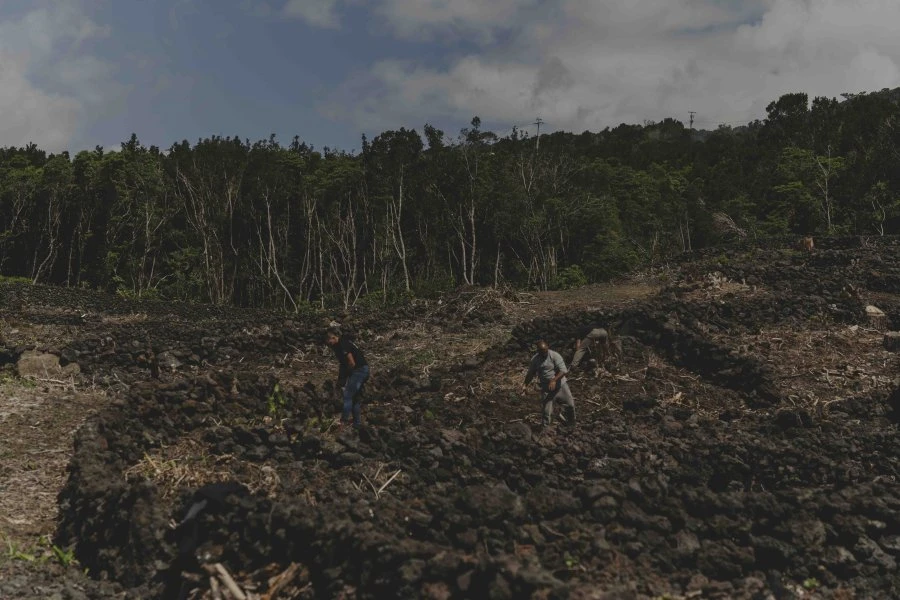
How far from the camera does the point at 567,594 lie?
5.13m

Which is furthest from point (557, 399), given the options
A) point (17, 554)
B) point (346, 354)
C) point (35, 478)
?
point (35, 478)

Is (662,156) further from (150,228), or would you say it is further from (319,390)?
(319,390)

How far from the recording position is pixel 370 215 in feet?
153

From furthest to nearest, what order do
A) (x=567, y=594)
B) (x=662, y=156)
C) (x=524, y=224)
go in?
(x=662, y=156) < (x=524, y=224) < (x=567, y=594)

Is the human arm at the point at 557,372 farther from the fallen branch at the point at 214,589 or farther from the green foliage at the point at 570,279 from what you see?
the green foliage at the point at 570,279

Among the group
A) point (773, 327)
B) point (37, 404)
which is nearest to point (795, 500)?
point (773, 327)

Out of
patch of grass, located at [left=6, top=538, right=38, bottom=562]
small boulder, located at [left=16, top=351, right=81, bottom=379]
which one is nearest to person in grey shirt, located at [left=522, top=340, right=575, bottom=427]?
patch of grass, located at [left=6, top=538, right=38, bottom=562]

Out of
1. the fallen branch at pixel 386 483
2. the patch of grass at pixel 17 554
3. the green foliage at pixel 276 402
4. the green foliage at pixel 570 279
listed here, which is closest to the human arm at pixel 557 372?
the fallen branch at pixel 386 483

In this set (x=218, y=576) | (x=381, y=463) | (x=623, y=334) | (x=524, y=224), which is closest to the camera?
(x=218, y=576)

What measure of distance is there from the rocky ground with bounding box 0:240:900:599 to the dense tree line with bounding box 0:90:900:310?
2793 centimetres

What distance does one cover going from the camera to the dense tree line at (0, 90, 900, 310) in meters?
44.6

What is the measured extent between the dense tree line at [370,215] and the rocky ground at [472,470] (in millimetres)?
27926

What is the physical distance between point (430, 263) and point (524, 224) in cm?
743

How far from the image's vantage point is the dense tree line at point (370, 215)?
4459 cm
